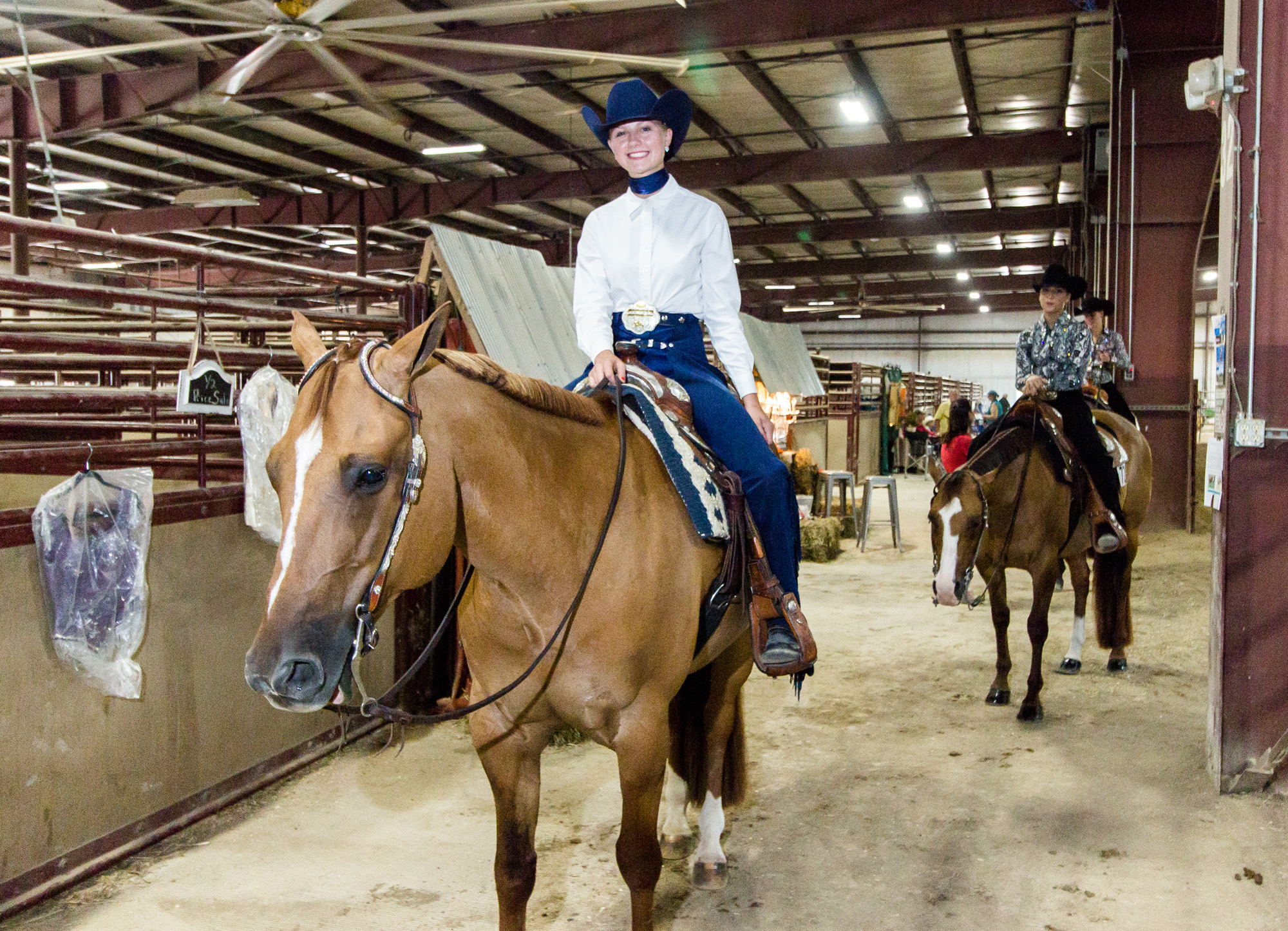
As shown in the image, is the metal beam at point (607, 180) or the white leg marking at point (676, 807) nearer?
the white leg marking at point (676, 807)

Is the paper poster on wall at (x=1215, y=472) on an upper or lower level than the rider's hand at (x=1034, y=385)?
lower

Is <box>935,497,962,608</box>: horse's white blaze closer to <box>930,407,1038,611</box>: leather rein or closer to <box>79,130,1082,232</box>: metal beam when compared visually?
<box>930,407,1038,611</box>: leather rein

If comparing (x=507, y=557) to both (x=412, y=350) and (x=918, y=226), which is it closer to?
(x=412, y=350)

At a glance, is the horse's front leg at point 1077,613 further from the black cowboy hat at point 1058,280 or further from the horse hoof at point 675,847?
the horse hoof at point 675,847

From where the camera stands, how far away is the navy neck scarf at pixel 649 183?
9.30 ft

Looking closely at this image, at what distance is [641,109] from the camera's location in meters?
2.75

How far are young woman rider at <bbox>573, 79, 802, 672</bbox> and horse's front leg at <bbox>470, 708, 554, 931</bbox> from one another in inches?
30.0

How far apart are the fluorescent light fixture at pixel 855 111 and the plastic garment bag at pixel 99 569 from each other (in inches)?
446

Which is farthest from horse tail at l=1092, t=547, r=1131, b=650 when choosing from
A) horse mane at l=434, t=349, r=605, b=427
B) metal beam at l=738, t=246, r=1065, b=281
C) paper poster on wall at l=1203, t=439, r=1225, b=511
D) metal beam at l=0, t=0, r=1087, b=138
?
metal beam at l=738, t=246, r=1065, b=281

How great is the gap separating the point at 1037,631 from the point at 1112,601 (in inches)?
43.2

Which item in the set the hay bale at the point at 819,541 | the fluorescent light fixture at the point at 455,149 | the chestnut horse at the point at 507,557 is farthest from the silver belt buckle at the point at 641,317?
the fluorescent light fixture at the point at 455,149

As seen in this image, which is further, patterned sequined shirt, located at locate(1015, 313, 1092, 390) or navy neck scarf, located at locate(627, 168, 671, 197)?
patterned sequined shirt, located at locate(1015, 313, 1092, 390)

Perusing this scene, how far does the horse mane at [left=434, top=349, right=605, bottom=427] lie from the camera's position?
2.04 m

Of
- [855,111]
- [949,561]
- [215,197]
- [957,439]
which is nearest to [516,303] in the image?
[949,561]
